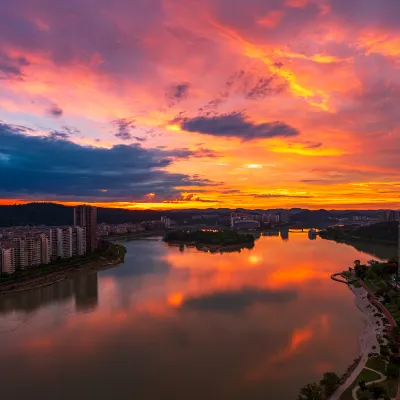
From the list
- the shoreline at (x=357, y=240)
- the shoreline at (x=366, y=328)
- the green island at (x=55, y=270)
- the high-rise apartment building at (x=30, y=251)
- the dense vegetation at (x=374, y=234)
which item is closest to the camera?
the shoreline at (x=366, y=328)

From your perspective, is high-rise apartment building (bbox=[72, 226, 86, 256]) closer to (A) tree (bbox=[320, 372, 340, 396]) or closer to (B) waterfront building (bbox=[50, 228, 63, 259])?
(B) waterfront building (bbox=[50, 228, 63, 259])

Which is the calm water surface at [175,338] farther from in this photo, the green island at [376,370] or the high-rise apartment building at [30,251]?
the high-rise apartment building at [30,251]

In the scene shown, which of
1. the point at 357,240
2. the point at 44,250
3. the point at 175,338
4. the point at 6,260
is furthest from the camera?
the point at 357,240

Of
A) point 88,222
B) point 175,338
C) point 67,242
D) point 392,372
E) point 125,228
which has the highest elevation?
point 88,222

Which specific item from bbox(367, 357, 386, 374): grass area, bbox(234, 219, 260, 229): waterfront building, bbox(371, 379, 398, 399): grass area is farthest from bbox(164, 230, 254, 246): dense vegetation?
bbox(371, 379, 398, 399): grass area

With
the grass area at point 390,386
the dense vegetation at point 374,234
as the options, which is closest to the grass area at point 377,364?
the grass area at point 390,386

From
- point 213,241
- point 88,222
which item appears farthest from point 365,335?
point 213,241

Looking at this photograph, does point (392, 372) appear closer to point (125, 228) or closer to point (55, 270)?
point (55, 270)
